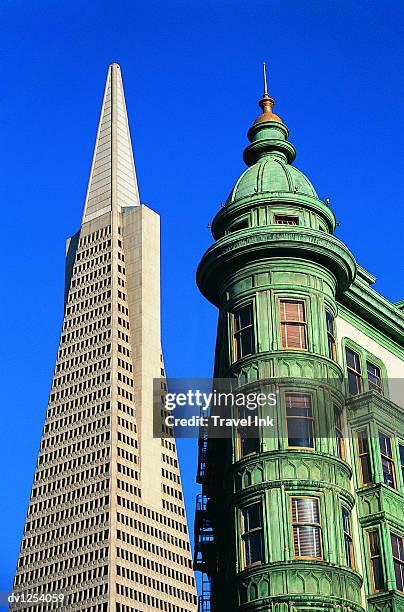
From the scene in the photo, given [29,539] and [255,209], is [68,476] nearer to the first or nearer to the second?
[29,539]

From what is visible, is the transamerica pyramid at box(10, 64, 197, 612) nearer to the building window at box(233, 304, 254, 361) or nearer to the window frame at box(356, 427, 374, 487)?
the window frame at box(356, 427, 374, 487)

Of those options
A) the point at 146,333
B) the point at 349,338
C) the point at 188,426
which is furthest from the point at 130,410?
the point at 349,338

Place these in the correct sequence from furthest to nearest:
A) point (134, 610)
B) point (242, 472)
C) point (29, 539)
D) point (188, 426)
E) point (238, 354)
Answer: point (29, 539)
point (134, 610)
point (188, 426)
point (238, 354)
point (242, 472)

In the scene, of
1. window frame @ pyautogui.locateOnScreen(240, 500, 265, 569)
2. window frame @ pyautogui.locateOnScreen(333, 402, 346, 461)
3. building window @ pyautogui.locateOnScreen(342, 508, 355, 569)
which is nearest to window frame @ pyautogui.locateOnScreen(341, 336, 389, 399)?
window frame @ pyautogui.locateOnScreen(333, 402, 346, 461)

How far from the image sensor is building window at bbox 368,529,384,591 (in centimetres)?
4497

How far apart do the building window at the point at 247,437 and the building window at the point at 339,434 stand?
363 centimetres

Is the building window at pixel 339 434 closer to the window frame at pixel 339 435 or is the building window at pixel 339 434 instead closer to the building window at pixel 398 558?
the window frame at pixel 339 435

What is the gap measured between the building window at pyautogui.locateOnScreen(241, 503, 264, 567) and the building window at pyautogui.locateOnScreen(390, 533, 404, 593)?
21.5 ft

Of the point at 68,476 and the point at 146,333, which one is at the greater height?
the point at 146,333

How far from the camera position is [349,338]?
52156mm

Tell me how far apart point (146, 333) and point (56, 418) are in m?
22.9

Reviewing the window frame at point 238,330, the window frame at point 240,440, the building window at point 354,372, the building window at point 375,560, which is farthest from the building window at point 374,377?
the window frame at point 240,440

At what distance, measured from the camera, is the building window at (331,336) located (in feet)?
159

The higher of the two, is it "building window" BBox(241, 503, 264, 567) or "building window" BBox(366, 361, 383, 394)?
"building window" BBox(366, 361, 383, 394)
